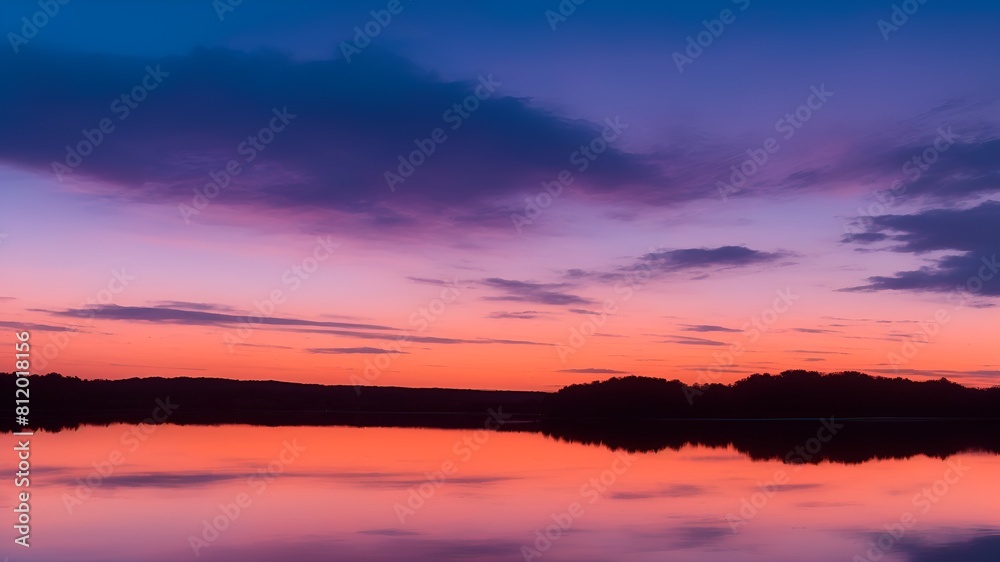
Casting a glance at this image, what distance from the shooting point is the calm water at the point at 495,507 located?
14.6 meters

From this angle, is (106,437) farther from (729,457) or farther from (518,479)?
(729,457)

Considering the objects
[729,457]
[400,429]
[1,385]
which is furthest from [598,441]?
[1,385]

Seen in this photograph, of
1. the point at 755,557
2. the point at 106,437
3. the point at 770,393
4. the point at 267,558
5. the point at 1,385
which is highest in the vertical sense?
the point at 1,385

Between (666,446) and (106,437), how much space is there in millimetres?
23092

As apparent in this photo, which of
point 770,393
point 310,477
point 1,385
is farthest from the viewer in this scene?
point 770,393

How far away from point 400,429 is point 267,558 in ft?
116

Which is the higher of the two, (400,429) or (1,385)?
(1,385)

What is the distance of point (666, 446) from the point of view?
120ft

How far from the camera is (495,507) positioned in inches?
753

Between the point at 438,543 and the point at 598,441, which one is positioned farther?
the point at 598,441

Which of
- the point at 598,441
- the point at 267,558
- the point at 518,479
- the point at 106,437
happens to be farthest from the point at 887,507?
the point at 106,437

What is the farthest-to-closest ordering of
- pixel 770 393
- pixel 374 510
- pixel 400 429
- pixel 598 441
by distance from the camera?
pixel 770 393
pixel 400 429
pixel 598 441
pixel 374 510

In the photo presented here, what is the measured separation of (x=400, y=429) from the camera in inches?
1917

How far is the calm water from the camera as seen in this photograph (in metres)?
14.6
